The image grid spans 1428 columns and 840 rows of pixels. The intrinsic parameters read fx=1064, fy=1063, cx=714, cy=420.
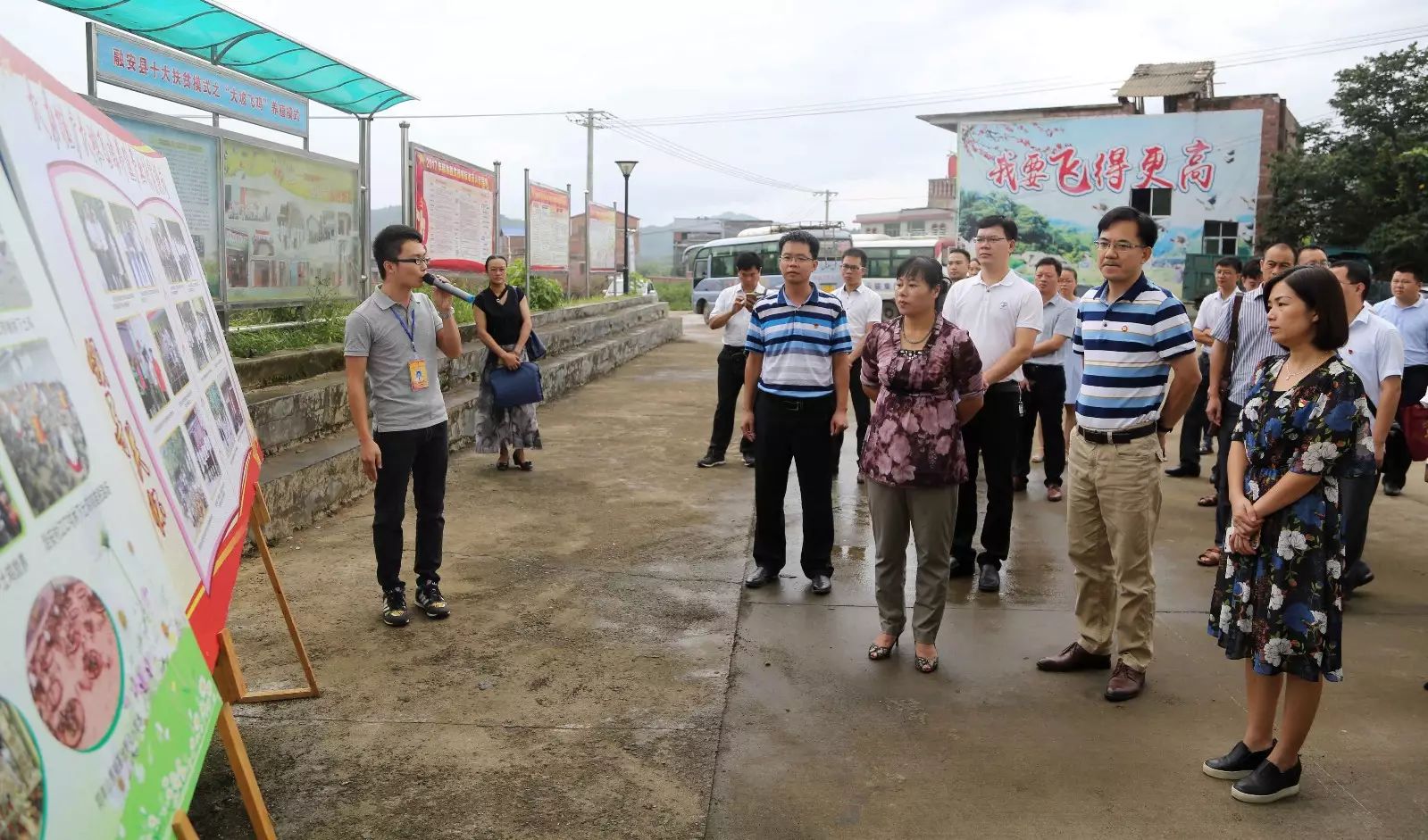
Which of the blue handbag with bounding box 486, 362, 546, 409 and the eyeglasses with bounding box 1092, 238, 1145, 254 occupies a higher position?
the eyeglasses with bounding box 1092, 238, 1145, 254

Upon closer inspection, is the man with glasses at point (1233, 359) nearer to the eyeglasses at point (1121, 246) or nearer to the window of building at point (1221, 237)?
the eyeglasses at point (1121, 246)

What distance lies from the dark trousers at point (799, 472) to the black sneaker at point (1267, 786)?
2.22m

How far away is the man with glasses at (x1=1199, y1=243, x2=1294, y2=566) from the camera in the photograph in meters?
5.45

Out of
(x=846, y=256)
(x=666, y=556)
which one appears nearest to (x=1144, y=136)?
(x=846, y=256)

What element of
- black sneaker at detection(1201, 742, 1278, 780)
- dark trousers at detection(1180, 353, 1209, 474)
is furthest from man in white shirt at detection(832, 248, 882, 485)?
black sneaker at detection(1201, 742, 1278, 780)

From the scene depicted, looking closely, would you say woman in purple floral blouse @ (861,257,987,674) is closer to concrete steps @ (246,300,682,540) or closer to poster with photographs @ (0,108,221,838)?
poster with photographs @ (0,108,221,838)

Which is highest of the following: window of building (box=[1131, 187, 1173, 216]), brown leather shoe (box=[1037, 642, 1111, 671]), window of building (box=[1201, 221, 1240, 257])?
window of building (box=[1131, 187, 1173, 216])

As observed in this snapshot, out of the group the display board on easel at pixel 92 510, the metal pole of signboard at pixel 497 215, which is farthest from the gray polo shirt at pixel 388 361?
the metal pole of signboard at pixel 497 215

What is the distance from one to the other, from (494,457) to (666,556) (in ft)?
9.52

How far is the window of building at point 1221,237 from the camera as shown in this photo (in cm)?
2819

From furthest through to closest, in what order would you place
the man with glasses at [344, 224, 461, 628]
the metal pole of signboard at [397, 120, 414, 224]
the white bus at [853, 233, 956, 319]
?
1. the white bus at [853, 233, 956, 319]
2. the metal pole of signboard at [397, 120, 414, 224]
3. the man with glasses at [344, 224, 461, 628]

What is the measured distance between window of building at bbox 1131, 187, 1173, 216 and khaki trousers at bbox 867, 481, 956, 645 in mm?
27363

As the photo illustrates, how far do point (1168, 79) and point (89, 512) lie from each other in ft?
107

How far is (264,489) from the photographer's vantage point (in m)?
5.37
